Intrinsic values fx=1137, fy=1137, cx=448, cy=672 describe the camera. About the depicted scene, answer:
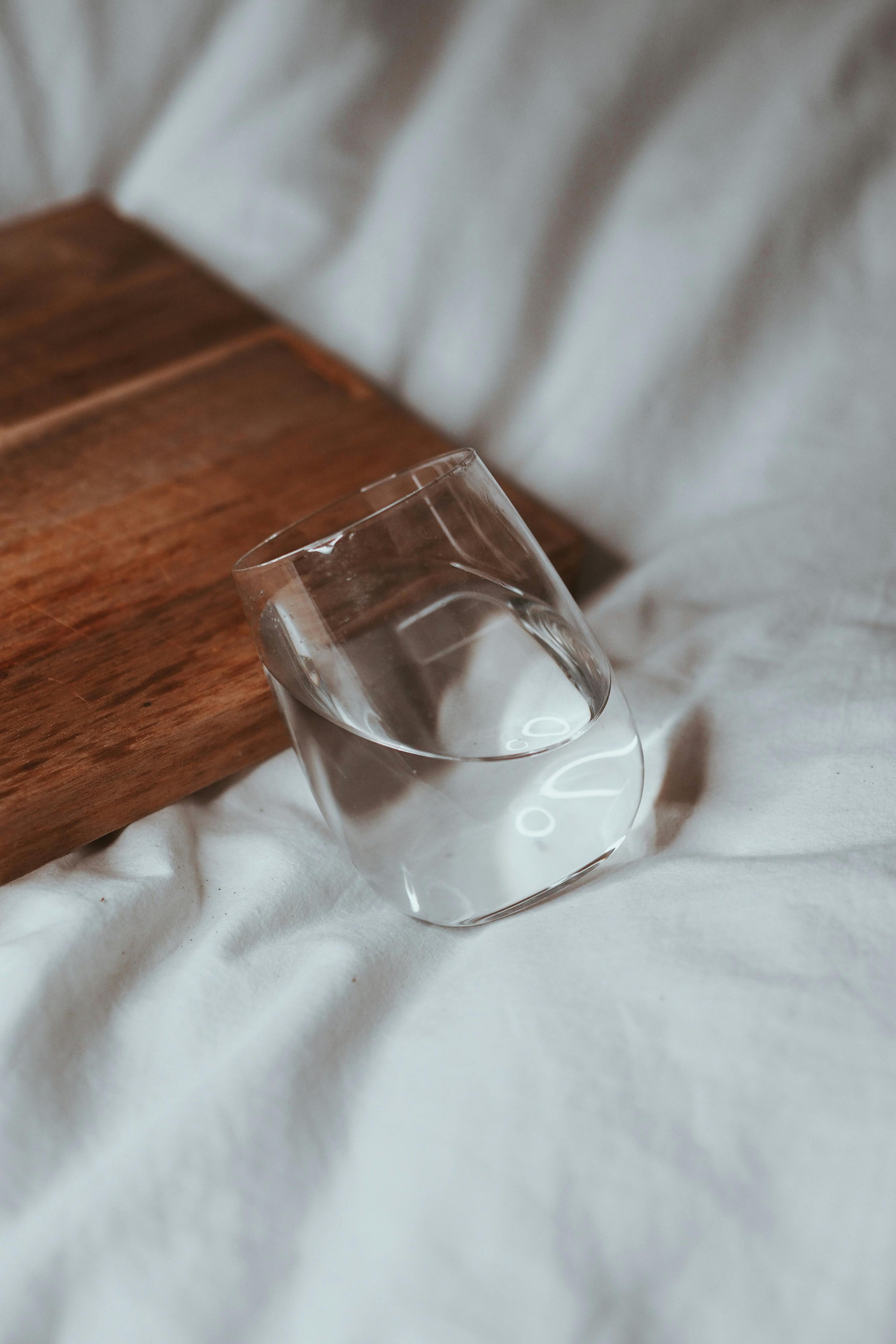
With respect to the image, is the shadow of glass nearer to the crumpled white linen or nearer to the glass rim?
the crumpled white linen

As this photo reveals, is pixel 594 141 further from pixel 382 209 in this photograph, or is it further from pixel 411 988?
pixel 411 988

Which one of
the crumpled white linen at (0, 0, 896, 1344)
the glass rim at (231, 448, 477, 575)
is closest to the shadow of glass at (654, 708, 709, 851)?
the crumpled white linen at (0, 0, 896, 1344)

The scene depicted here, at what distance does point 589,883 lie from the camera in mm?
296

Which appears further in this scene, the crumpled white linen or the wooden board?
the wooden board

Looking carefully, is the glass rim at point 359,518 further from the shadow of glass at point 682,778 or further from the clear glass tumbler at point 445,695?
the shadow of glass at point 682,778

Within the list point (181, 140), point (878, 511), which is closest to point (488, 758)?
point (878, 511)

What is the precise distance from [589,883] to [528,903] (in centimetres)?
2

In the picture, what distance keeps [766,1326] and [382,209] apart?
1.52 ft

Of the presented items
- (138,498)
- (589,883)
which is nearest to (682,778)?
(589,883)

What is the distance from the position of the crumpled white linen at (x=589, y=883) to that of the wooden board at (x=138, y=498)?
2 centimetres

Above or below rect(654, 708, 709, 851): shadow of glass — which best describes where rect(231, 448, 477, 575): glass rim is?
above

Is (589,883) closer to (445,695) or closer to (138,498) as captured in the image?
(445,695)

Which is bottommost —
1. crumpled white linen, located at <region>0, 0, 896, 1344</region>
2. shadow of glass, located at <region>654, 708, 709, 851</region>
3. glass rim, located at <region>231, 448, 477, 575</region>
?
shadow of glass, located at <region>654, 708, 709, 851</region>

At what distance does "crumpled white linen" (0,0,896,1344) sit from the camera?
0.21 metres
